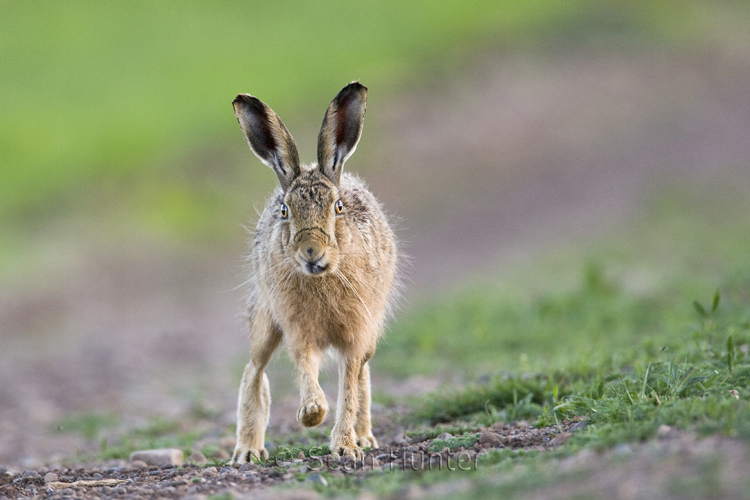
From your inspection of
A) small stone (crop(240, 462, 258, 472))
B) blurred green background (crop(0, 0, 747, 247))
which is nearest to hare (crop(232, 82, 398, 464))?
small stone (crop(240, 462, 258, 472))

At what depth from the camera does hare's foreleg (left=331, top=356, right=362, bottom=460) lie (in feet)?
18.6

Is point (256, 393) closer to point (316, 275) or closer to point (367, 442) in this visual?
point (367, 442)

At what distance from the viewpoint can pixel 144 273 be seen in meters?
15.7

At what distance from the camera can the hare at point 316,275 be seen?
18.7 ft

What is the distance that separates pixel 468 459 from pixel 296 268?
170 centimetres

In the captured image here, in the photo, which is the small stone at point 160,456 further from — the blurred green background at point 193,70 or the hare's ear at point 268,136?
the blurred green background at point 193,70

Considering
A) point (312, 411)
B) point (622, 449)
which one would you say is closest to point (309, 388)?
point (312, 411)

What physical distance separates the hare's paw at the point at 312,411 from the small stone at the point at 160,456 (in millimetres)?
1224

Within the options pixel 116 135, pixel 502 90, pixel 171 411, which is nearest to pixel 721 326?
pixel 171 411

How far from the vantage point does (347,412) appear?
19.4ft

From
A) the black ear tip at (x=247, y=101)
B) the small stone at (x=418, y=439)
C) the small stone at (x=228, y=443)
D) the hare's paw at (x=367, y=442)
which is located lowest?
the small stone at (x=418, y=439)

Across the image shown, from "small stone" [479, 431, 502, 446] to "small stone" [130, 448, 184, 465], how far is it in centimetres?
223

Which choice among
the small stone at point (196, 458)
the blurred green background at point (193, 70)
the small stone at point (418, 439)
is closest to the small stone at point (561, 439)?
the small stone at point (418, 439)

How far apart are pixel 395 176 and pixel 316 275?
1487 cm
